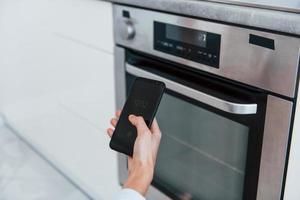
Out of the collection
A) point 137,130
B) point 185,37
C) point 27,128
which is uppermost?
point 185,37

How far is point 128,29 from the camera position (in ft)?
3.83

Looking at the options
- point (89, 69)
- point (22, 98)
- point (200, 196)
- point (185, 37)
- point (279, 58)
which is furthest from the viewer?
point (22, 98)

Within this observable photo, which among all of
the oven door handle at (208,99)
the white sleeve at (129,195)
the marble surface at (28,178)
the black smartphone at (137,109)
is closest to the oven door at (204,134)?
the oven door handle at (208,99)

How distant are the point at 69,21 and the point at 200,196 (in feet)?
2.27

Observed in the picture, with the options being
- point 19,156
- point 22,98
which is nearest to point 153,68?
point 22,98

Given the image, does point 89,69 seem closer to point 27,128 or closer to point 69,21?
point 69,21

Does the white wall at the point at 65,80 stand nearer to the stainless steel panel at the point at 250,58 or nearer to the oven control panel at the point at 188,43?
the oven control panel at the point at 188,43

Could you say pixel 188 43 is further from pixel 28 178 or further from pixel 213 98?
pixel 28 178

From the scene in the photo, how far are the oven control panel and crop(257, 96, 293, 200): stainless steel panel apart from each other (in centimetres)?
16

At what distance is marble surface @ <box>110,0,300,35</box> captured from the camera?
79cm

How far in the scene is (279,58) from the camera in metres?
0.83

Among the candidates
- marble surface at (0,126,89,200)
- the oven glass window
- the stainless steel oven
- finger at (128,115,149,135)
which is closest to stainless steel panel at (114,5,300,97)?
the stainless steel oven

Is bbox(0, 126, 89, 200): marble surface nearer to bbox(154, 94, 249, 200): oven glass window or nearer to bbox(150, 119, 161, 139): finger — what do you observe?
bbox(154, 94, 249, 200): oven glass window

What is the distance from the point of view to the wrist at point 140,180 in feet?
2.47
